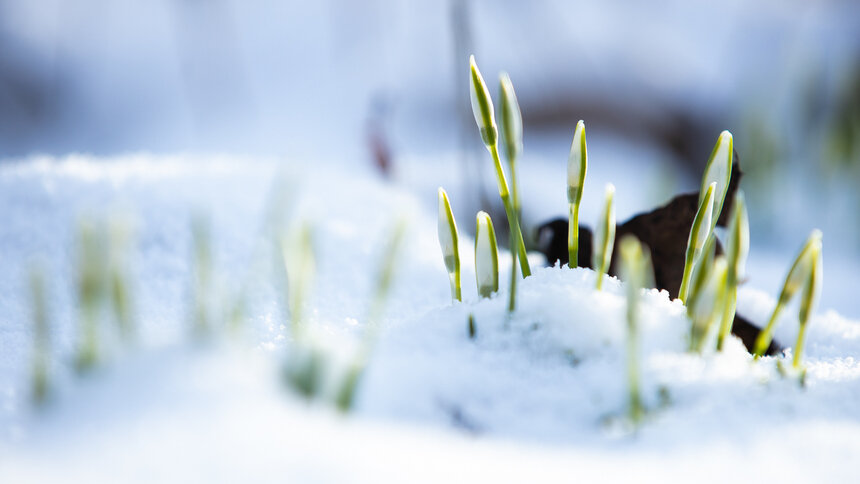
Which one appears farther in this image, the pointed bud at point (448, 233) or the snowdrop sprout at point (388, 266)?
the pointed bud at point (448, 233)

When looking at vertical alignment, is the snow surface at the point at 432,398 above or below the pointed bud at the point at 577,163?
below

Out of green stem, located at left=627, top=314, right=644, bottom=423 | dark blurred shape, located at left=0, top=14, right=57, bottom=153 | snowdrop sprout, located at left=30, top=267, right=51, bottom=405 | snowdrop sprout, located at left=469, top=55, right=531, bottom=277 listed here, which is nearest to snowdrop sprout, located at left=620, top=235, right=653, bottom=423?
green stem, located at left=627, top=314, right=644, bottom=423

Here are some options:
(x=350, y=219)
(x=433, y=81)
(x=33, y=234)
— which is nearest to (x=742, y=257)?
(x=350, y=219)

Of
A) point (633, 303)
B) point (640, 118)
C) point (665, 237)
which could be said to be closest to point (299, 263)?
point (633, 303)

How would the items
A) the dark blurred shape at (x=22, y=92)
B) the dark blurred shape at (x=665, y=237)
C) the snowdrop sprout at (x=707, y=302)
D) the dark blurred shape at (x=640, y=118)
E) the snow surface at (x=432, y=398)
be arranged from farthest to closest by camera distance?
the dark blurred shape at (x=640, y=118) → the dark blurred shape at (x=22, y=92) → the dark blurred shape at (x=665, y=237) → the snowdrop sprout at (x=707, y=302) → the snow surface at (x=432, y=398)

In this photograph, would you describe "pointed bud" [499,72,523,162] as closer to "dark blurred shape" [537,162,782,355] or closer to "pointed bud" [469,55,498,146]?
"pointed bud" [469,55,498,146]

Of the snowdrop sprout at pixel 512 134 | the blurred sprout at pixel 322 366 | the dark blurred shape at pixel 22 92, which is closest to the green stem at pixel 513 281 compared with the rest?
the snowdrop sprout at pixel 512 134

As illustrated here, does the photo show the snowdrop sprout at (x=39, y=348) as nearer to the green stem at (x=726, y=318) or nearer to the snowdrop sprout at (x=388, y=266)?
the snowdrop sprout at (x=388, y=266)
